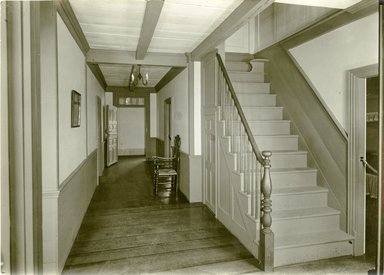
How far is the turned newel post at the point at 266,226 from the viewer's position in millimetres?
2643

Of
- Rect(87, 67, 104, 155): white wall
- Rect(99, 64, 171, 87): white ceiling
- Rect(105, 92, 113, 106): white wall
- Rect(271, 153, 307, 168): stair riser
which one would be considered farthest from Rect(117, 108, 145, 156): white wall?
Rect(271, 153, 307, 168): stair riser

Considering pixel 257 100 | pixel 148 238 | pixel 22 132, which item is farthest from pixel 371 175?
pixel 22 132

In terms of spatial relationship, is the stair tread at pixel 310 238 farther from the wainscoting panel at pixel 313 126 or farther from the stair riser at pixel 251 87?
the stair riser at pixel 251 87

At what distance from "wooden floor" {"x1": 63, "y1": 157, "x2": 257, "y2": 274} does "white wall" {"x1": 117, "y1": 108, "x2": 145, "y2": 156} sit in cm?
598

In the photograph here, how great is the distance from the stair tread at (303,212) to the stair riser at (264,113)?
1.59 m

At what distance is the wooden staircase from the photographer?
284 centimetres

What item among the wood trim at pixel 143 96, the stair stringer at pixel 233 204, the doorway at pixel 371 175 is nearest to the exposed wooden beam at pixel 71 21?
the stair stringer at pixel 233 204

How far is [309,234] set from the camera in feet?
9.87

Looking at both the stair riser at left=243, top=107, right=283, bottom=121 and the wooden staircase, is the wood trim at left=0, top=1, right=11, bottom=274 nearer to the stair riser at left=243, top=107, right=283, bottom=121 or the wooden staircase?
the wooden staircase

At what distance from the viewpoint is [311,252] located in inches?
111

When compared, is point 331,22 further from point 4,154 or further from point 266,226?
point 4,154

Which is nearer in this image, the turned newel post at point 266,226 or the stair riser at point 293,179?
the turned newel post at point 266,226

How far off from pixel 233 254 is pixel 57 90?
91.3 inches

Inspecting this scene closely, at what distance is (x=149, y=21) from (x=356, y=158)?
8.55 ft
